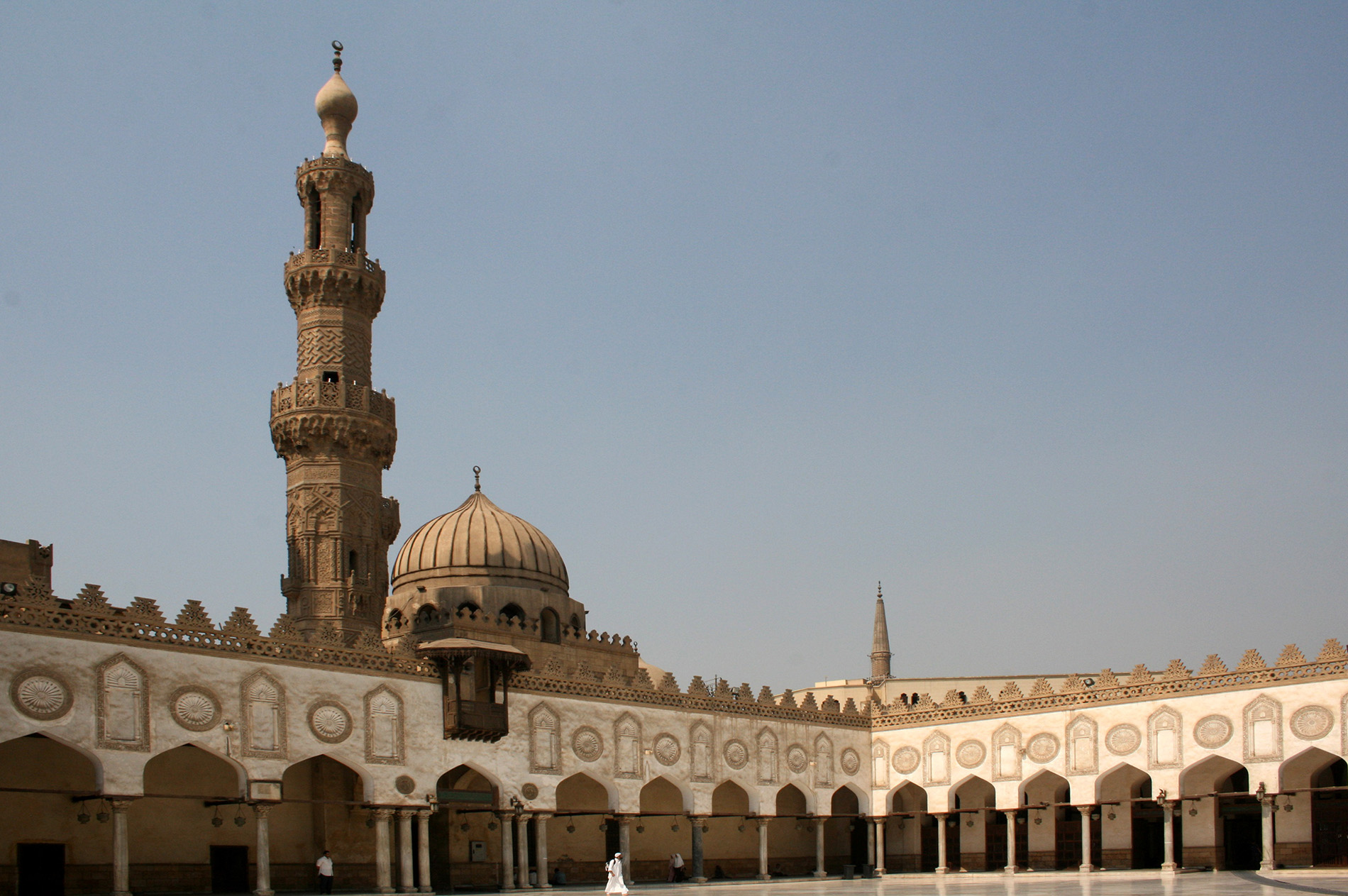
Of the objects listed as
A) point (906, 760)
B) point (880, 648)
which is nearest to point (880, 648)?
point (880, 648)

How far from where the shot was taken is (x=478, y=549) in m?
37.9

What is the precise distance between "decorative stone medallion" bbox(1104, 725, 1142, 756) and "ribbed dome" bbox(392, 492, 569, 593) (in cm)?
A: 1515

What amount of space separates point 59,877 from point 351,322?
15.9m

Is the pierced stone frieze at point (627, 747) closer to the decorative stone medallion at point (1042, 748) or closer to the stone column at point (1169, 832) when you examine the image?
the decorative stone medallion at point (1042, 748)

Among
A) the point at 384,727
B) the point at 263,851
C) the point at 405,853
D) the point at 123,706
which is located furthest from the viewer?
the point at 384,727

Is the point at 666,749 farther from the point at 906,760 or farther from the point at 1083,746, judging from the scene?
the point at 1083,746

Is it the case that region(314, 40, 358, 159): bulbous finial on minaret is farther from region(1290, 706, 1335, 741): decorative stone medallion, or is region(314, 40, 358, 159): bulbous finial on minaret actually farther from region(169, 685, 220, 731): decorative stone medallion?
region(1290, 706, 1335, 741): decorative stone medallion

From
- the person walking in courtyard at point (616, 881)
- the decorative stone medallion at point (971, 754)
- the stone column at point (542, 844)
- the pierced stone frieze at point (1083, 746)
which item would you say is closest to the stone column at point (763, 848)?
the decorative stone medallion at point (971, 754)

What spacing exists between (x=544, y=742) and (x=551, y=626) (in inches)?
319

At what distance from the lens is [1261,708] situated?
30406 millimetres

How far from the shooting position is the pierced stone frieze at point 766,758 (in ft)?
115

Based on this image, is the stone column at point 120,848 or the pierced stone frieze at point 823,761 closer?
the stone column at point 120,848

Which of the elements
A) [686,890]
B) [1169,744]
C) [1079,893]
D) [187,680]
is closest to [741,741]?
[686,890]

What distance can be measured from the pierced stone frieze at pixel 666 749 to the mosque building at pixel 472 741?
0.06 meters
